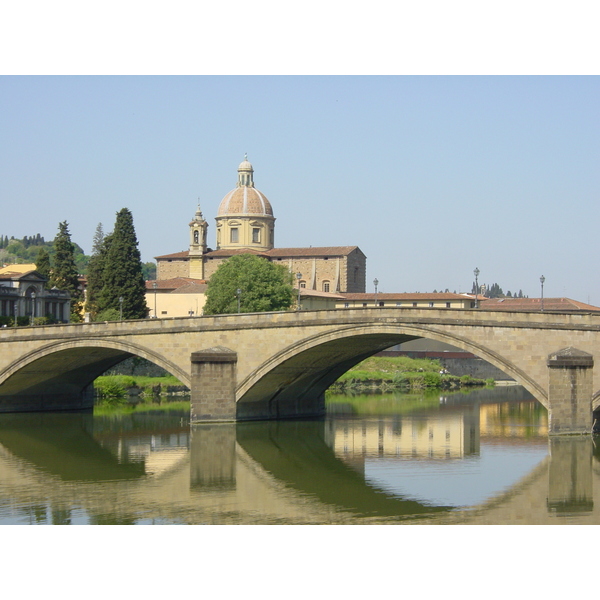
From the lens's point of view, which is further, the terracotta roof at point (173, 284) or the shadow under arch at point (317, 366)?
the terracotta roof at point (173, 284)

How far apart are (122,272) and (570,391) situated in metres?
36.8

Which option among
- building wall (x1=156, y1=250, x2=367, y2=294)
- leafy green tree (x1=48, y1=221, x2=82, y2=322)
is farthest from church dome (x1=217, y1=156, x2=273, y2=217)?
leafy green tree (x1=48, y1=221, x2=82, y2=322)

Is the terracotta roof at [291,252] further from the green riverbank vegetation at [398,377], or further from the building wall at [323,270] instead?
the green riverbank vegetation at [398,377]

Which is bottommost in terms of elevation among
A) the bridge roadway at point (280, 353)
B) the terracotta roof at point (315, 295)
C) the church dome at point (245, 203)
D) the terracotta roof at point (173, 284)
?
the bridge roadway at point (280, 353)

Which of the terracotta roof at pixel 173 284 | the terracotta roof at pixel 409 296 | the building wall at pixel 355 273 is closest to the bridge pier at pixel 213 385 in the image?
the terracotta roof at pixel 173 284

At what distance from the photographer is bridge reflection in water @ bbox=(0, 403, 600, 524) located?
2400cm

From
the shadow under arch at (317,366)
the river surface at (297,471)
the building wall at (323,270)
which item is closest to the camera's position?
the river surface at (297,471)

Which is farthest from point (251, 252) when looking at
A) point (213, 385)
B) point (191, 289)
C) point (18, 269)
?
point (213, 385)

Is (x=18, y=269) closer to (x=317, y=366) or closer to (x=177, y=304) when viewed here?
(x=177, y=304)

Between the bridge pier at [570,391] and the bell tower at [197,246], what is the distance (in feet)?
228

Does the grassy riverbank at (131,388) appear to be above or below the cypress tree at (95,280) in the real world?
below

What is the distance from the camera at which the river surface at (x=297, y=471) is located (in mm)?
23941

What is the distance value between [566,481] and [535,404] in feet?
100

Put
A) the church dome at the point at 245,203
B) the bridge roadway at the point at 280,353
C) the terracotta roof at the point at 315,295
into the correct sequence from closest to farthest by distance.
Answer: the bridge roadway at the point at 280,353, the terracotta roof at the point at 315,295, the church dome at the point at 245,203
